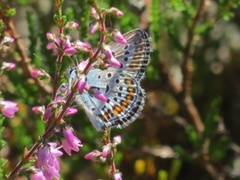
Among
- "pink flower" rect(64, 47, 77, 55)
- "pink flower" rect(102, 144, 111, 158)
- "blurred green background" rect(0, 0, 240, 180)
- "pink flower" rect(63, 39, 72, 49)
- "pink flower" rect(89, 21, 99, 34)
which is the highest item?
"pink flower" rect(89, 21, 99, 34)

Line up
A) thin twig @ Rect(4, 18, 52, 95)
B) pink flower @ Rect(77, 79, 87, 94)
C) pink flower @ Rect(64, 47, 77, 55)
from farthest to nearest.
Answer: thin twig @ Rect(4, 18, 52, 95), pink flower @ Rect(64, 47, 77, 55), pink flower @ Rect(77, 79, 87, 94)

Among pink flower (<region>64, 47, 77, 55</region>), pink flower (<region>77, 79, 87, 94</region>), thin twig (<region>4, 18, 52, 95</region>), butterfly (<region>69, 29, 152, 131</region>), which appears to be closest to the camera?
pink flower (<region>77, 79, 87, 94</region>)

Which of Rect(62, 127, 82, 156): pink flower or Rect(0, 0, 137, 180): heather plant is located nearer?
Rect(0, 0, 137, 180): heather plant

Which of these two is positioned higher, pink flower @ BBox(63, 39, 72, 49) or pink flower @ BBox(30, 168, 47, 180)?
pink flower @ BBox(63, 39, 72, 49)

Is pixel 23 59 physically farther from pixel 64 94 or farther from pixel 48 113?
pixel 48 113

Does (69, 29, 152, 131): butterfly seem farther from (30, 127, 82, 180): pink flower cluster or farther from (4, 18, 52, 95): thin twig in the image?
(4, 18, 52, 95): thin twig

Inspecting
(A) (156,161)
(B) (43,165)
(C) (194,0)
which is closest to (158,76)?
(C) (194,0)

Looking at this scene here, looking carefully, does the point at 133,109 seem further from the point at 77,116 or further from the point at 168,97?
the point at 168,97

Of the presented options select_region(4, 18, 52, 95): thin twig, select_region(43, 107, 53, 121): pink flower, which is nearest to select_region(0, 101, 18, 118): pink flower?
select_region(43, 107, 53, 121): pink flower

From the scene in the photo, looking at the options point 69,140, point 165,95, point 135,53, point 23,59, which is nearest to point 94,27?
point 69,140
